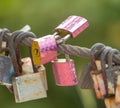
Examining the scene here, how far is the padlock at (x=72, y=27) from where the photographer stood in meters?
0.74

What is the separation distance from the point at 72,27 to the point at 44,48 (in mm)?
77

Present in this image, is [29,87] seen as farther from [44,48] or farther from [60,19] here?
[60,19]

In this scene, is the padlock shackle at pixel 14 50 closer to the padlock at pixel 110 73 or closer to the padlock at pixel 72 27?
the padlock at pixel 72 27

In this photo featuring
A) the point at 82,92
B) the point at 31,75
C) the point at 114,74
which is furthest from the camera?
the point at 82,92

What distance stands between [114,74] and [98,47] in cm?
6

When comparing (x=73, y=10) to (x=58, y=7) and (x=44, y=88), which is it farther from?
(x=44, y=88)

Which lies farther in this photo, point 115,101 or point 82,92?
point 82,92

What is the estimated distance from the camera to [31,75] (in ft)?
2.54

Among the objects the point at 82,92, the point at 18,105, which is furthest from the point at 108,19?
the point at 18,105

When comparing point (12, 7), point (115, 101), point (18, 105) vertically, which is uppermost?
point (12, 7)

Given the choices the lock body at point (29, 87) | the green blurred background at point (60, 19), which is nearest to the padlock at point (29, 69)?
the lock body at point (29, 87)

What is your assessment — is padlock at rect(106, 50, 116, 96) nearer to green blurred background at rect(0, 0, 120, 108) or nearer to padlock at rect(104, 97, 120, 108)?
padlock at rect(104, 97, 120, 108)

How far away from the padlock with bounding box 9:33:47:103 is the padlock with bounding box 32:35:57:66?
3.0 inches

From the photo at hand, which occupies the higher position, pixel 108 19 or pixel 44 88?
pixel 108 19
